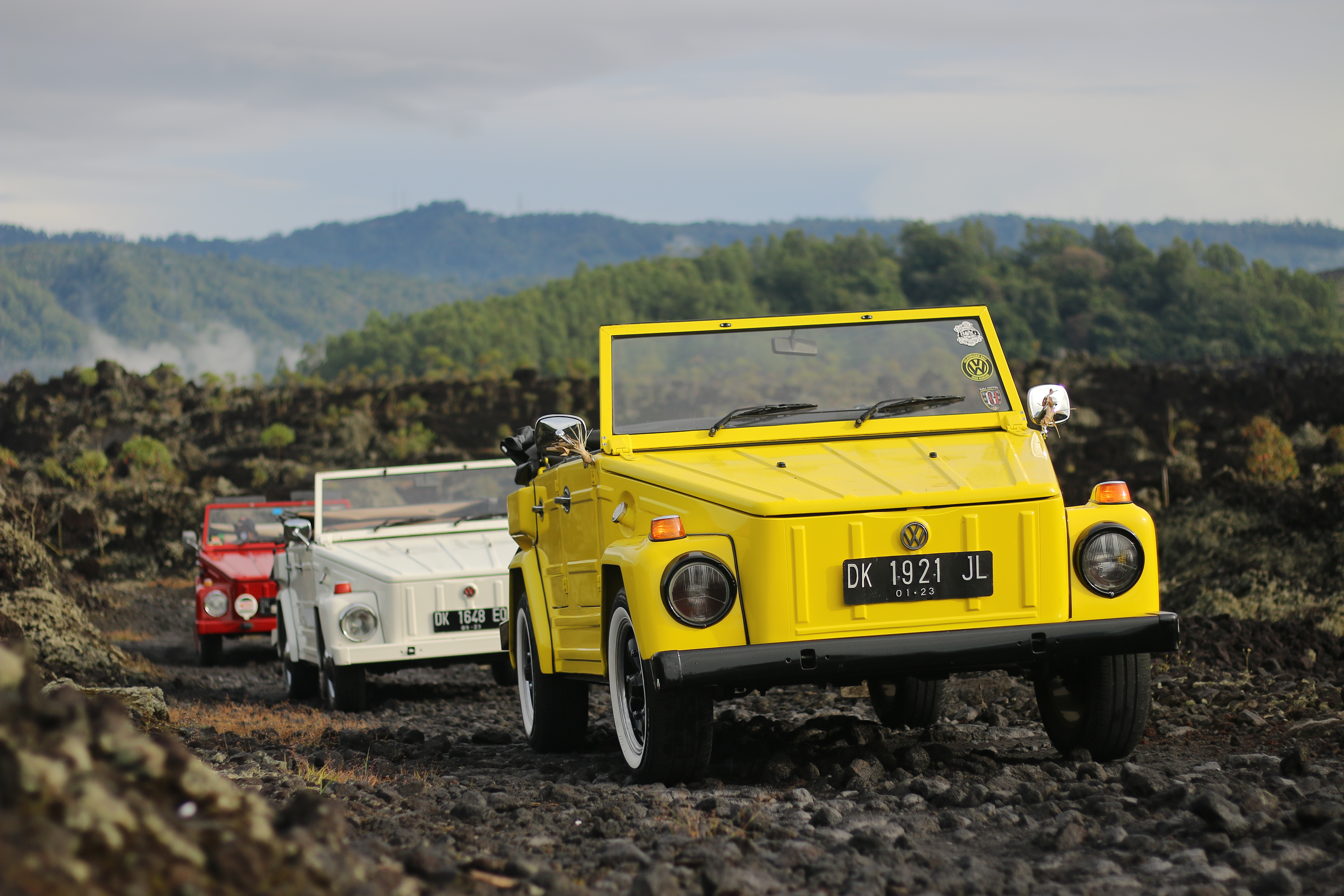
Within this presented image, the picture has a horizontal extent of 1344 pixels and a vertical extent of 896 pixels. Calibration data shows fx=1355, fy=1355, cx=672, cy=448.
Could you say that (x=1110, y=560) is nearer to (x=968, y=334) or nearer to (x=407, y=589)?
(x=968, y=334)

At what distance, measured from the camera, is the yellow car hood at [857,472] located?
5395 millimetres

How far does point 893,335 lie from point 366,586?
16.4 ft

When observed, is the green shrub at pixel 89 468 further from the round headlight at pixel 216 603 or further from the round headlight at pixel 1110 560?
the round headlight at pixel 1110 560

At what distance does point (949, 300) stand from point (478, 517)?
137184 millimetres

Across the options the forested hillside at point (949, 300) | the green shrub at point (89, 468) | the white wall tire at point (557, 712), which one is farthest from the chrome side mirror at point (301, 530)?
the forested hillside at point (949, 300)

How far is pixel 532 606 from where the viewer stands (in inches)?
297

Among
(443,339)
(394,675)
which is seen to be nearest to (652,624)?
(394,675)

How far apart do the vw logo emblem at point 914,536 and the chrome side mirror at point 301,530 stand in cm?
698

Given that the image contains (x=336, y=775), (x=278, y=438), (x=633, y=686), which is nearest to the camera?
(x=633, y=686)

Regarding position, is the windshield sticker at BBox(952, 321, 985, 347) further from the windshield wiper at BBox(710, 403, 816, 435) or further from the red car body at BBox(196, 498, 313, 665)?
the red car body at BBox(196, 498, 313, 665)

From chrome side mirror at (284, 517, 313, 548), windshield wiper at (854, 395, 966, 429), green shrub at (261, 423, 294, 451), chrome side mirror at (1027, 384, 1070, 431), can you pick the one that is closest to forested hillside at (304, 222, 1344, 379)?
green shrub at (261, 423, 294, 451)

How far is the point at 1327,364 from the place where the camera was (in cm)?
6625

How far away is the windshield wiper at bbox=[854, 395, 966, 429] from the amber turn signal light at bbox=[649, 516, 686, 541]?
4.80ft

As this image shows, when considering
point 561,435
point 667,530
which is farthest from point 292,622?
point 667,530
